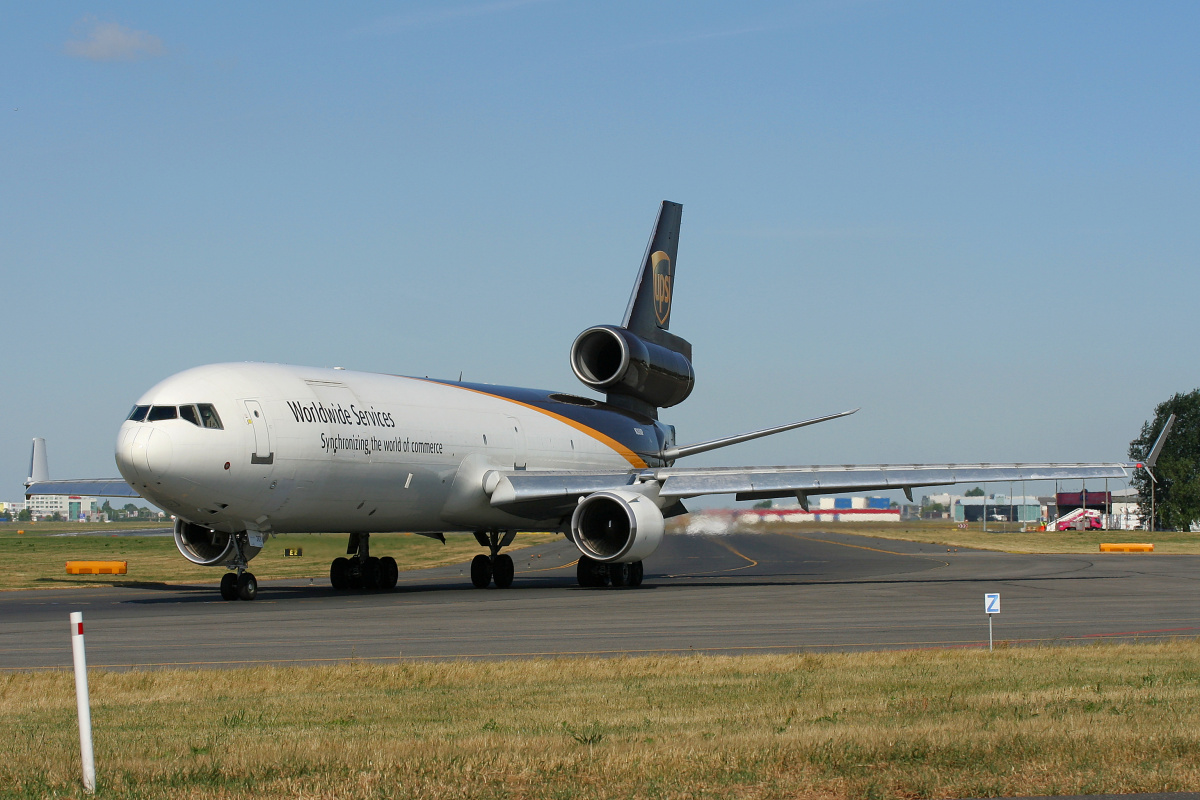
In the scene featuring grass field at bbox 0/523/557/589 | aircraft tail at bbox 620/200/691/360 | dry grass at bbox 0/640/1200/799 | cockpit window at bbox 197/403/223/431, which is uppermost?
aircraft tail at bbox 620/200/691/360

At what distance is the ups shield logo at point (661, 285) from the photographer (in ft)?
132

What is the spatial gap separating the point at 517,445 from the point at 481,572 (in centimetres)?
335

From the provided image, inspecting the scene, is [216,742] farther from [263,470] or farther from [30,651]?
[263,470]

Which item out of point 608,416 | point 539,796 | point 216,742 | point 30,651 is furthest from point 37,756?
point 608,416

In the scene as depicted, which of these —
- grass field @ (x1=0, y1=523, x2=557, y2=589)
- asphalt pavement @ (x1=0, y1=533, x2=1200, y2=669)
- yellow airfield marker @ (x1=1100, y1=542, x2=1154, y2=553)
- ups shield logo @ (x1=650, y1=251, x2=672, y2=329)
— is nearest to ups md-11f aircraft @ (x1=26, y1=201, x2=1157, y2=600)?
ups shield logo @ (x1=650, y1=251, x2=672, y2=329)

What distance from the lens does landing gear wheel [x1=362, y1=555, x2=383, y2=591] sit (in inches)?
1211

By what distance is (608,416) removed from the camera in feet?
123

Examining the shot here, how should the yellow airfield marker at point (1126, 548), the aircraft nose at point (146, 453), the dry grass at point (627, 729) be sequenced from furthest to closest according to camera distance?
the yellow airfield marker at point (1126, 548) < the aircraft nose at point (146, 453) < the dry grass at point (627, 729)

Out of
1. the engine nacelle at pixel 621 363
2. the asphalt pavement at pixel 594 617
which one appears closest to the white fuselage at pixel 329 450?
the asphalt pavement at pixel 594 617

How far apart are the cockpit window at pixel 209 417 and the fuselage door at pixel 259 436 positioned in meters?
0.68

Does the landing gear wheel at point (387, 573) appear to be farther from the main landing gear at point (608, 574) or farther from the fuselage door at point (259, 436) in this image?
the fuselage door at point (259, 436)

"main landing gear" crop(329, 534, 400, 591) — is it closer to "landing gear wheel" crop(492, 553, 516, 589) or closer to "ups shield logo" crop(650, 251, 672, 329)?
"landing gear wheel" crop(492, 553, 516, 589)

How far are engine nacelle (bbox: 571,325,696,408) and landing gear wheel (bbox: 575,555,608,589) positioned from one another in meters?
7.21

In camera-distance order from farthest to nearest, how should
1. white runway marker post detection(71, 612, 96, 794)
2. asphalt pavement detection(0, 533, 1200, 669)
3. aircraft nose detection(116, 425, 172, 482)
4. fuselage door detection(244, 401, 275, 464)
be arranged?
1. fuselage door detection(244, 401, 275, 464)
2. aircraft nose detection(116, 425, 172, 482)
3. asphalt pavement detection(0, 533, 1200, 669)
4. white runway marker post detection(71, 612, 96, 794)
